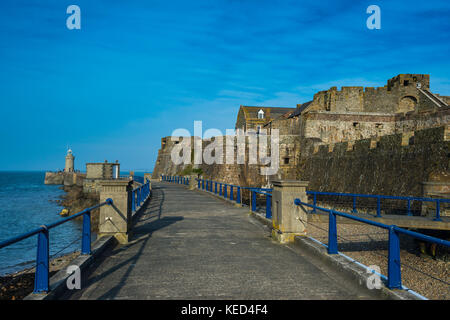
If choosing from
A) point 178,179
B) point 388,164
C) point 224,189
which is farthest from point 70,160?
point 388,164

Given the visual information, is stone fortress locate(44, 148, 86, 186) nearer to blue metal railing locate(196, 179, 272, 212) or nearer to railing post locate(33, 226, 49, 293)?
blue metal railing locate(196, 179, 272, 212)

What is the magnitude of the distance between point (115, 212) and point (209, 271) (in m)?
3.24

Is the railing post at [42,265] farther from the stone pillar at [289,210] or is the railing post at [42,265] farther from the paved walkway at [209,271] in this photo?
the stone pillar at [289,210]

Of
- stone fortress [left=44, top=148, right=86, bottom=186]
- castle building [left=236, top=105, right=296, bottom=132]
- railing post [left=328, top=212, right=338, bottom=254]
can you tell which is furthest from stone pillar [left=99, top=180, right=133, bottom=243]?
stone fortress [left=44, top=148, right=86, bottom=186]

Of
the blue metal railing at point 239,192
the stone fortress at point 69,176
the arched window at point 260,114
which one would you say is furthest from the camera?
the stone fortress at point 69,176

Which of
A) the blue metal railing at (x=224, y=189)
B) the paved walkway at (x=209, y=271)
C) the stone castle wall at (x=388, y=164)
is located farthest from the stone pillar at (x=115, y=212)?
the stone castle wall at (x=388, y=164)

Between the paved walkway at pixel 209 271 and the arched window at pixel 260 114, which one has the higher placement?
the arched window at pixel 260 114

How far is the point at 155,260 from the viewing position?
6.66 m

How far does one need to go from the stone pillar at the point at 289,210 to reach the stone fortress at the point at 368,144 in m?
8.54

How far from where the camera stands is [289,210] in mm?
8188

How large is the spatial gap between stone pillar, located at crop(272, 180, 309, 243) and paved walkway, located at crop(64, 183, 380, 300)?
1.34ft

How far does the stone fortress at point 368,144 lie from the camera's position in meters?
16.1

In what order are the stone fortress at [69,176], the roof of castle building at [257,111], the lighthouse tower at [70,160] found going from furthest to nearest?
1. the lighthouse tower at [70,160]
2. the stone fortress at [69,176]
3. the roof of castle building at [257,111]

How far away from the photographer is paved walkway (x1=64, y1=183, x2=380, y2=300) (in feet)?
16.0
